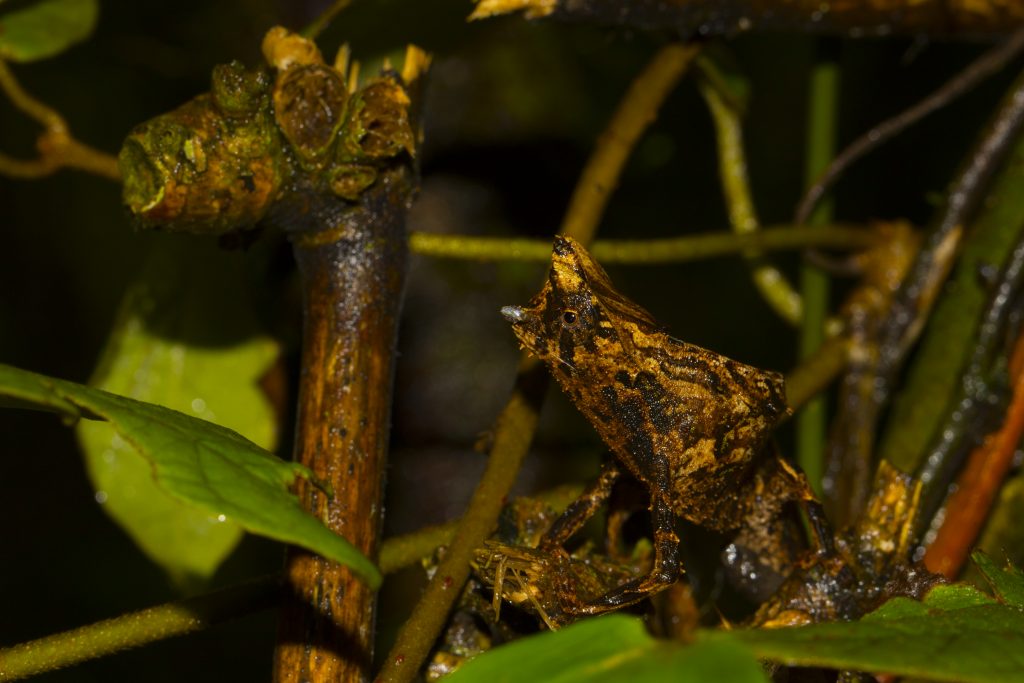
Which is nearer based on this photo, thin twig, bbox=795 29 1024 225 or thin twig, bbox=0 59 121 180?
thin twig, bbox=0 59 121 180

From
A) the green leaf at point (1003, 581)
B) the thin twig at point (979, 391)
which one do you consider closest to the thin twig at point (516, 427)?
the green leaf at point (1003, 581)

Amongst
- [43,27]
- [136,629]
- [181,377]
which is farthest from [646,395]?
[43,27]

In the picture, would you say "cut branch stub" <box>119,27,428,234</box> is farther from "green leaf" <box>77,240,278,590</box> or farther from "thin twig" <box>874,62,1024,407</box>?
"thin twig" <box>874,62,1024,407</box>

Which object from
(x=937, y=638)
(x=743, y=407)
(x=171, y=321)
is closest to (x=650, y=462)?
(x=743, y=407)

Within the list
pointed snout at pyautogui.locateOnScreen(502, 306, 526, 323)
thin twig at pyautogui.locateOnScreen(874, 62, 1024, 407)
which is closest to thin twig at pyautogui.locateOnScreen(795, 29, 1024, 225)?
thin twig at pyautogui.locateOnScreen(874, 62, 1024, 407)

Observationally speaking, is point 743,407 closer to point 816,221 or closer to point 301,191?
point 301,191

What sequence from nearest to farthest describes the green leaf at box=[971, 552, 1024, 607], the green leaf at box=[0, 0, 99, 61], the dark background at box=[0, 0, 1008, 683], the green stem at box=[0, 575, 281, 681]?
the green leaf at box=[971, 552, 1024, 607]
the green stem at box=[0, 575, 281, 681]
the green leaf at box=[0, 0, 99, 61]
the dark background at box=[0, 0, 1008, 683]

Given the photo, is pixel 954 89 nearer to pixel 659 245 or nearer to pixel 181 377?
pixel 659 245
